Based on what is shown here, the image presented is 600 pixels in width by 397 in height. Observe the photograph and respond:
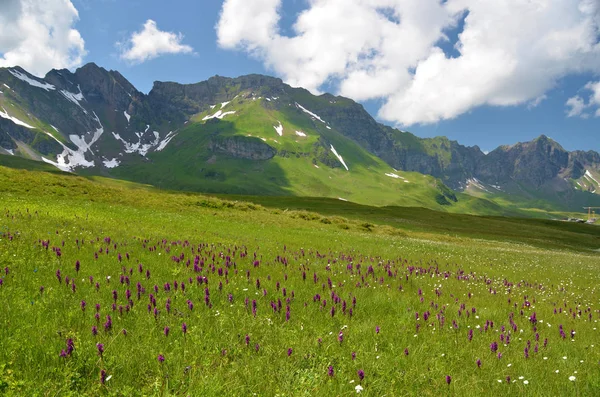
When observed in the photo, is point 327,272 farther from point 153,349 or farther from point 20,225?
point 20,225

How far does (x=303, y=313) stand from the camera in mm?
7402

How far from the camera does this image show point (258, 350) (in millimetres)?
5391

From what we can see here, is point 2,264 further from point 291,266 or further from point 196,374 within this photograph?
point 291,266

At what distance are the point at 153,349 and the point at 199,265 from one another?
18.3 feet

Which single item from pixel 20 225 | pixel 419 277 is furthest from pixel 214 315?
pixel 20 225

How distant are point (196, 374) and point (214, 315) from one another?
2.16 meters

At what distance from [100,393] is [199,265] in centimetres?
663

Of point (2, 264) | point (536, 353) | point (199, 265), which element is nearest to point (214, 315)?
point (199, 265)

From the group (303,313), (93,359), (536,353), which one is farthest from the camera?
(303,313)

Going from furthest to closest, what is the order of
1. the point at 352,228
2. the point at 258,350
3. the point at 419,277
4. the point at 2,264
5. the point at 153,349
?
the point at 352,228, the point at 419,277, the point at 2,264, the point at 258,350, the point at 153,349

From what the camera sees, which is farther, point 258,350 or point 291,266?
point 291,266

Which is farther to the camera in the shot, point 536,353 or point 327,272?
point 327,272

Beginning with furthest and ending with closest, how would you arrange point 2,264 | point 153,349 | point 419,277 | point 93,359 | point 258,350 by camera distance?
point 419,277
point 2,264
point 258,350
point 153,349
point 93,359

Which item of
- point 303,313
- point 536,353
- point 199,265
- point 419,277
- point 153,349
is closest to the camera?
point 153,349
